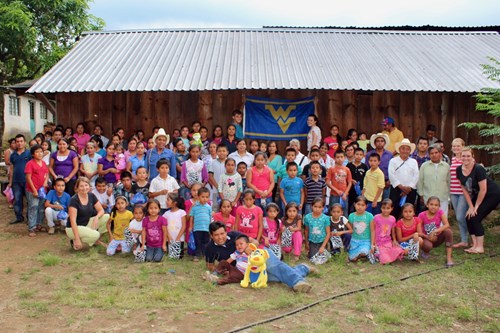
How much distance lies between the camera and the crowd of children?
6469 mm

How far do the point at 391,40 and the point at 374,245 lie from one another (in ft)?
25.4

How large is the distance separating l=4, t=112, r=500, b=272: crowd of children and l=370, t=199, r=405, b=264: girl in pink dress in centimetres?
1

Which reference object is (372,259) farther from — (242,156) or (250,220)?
Answer: (242,156)

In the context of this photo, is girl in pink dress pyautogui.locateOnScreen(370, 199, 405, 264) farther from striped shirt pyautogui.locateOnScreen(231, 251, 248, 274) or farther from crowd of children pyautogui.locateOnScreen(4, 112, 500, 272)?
striped shirt pyautogui.locateOnScreen(231, 251, 248, 274)

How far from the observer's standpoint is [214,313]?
4.57 metres

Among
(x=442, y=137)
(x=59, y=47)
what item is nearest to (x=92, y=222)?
(x=442, y=137)

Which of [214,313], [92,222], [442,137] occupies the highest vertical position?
[442,137]

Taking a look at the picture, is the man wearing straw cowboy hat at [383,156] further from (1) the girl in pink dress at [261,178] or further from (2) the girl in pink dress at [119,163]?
(2) the girl in pink dress at [119,163]

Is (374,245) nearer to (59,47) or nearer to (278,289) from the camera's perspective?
(278,289)

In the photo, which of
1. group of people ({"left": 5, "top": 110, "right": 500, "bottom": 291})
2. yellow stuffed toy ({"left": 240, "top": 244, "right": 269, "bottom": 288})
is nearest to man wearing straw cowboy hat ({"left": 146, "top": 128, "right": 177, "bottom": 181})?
→ group of people ({"left": 5, "top": 110, "right": 500, "bottom": 291})

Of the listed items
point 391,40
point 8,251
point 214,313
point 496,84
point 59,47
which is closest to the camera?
point 214,313

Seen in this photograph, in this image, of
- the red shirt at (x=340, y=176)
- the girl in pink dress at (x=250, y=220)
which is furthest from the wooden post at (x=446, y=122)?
the girl in pink dress at (x=250, y=220)

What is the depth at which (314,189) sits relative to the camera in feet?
24.2

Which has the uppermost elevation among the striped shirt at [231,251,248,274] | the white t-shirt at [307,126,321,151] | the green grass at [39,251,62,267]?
the white t-shirt at [307,126,321,151]
